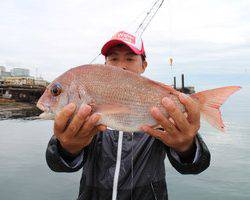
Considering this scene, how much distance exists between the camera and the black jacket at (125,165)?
2.88m

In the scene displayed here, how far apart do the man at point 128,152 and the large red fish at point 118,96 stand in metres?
0.08

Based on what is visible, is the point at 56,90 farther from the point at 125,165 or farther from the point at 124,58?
the point at 124,58

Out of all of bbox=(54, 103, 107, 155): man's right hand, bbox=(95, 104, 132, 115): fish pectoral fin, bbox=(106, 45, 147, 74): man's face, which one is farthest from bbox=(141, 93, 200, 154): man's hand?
bbox=(106, 45, 147, 74): man's face

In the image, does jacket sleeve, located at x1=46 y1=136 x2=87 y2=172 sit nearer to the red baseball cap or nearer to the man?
the man

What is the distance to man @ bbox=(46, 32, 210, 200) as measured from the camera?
2.53 meters

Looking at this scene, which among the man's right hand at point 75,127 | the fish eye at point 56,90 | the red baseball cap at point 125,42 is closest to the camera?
the man's right hand at point 75,127

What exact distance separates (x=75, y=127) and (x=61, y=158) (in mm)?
454

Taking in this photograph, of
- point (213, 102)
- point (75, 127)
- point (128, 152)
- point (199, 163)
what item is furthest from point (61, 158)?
point (213, 102)

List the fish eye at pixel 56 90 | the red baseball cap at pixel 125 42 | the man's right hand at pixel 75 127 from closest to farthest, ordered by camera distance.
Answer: the man's right hand at pixel 75 127 → the fish eye at pixel 56 90 → the red baseball cap at pixel 125 42

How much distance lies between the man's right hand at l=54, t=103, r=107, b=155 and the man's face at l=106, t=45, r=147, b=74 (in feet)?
3.19

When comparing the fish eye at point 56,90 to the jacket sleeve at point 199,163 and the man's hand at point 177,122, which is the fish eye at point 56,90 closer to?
the man's hand at point 177,122

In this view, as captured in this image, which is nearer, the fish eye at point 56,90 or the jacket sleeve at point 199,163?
the fish eye at point 56,90

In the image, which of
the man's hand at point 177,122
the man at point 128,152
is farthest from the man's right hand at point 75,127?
the man's hand at point 177,122

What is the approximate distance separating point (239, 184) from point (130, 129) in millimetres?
9067
